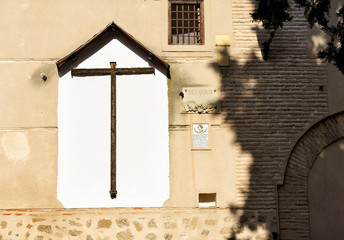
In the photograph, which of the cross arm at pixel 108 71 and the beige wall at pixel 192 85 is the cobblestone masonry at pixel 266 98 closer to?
the beige wall at pixel 192 85

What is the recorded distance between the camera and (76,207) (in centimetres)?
927

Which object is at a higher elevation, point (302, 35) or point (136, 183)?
point (302, 35)

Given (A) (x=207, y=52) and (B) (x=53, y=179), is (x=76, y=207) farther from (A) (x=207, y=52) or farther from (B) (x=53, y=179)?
(A) (x=207, y=52)

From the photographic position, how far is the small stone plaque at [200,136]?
9469mm

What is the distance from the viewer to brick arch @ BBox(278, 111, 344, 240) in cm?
937

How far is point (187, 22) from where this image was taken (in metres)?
10.2

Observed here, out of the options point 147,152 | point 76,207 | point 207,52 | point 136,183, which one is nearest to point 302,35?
point 207,52

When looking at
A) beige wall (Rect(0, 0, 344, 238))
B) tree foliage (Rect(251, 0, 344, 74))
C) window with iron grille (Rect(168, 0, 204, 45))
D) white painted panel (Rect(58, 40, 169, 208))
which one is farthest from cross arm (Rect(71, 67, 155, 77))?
tree foliage (Rect(251, 0, 344, 74))

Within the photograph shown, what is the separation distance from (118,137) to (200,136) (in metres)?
1.83

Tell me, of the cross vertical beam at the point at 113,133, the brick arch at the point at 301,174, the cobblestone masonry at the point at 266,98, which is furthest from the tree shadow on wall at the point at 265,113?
the cross vertical beam at the point at 113,133

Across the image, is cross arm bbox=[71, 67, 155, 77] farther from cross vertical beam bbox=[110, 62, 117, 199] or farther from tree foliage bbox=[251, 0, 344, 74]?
tree foliage bbox=[251, 0, 344, 74]

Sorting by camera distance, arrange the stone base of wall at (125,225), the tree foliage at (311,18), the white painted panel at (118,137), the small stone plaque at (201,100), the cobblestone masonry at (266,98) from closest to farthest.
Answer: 1. the tree foliage at (311,18)
2. the stone base of wall at (125,225)
3. the white painted panel at (118,137)
4. the cobblestone masonry at (266,98)
5. the small stone plaque at (201,100)

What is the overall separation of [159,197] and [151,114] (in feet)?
6.07

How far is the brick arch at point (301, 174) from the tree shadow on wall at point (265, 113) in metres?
0.19
